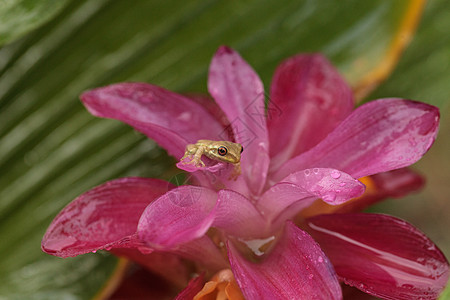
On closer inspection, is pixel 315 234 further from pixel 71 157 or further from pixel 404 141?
pixel 71 157

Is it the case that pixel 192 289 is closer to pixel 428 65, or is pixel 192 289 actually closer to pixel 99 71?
pixel 99 71

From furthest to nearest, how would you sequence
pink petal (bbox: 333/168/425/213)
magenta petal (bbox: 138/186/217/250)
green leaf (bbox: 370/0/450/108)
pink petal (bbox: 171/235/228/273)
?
green leaf (bbox: 370/0/450/108)
pink petal (bbox: 333/168/425/213)
pink petal (bbox: 171/235/228/273)
magenta petal (bbox: 138/186/217/250)

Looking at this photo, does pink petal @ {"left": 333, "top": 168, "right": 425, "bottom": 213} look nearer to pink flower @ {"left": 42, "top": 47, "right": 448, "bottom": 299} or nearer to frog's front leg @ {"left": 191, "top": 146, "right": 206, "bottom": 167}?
pink flower @ {"left": 42, "top": 47, "right": 448, "bottom": 299}

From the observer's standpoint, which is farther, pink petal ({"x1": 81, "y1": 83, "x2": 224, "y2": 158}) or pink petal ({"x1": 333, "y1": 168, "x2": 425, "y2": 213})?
pink petal ({"x1": 333, "y1": 168, "x2": 425, "y2": 213})

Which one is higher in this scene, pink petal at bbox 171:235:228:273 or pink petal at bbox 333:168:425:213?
pink petal at bbox 171:235:228:273

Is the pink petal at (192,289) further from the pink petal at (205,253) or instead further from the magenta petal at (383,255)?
the magenta petal at (383,255)

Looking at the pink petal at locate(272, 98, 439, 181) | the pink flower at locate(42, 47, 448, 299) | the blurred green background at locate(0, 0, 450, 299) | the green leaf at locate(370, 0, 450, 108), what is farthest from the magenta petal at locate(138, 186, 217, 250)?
the green leaf at locate(370, 0, 450, 108)

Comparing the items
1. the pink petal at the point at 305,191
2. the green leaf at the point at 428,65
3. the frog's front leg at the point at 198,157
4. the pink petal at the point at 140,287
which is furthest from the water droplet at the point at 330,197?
the green leaf at the point at 428,65

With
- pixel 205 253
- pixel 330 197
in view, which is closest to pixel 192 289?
pixel 205 253
